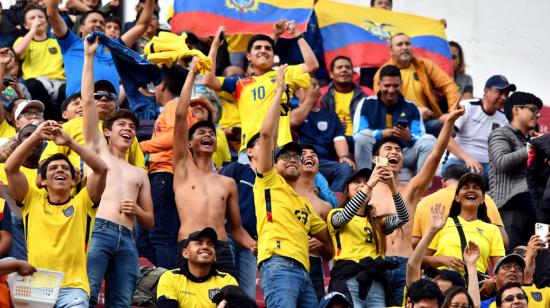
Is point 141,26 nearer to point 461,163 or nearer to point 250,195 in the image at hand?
point 250,195

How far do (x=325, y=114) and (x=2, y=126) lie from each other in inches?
137

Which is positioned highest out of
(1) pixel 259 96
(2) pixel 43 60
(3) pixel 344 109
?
(2) pixel 43 60

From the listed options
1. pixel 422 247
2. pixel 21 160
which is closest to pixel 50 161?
pixel 21 160

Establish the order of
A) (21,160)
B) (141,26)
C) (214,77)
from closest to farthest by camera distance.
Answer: (21,160) → (214,77) → (141,26)

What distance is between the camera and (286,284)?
12492 millimetres

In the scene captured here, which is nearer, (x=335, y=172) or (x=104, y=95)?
(x=104, y=95)

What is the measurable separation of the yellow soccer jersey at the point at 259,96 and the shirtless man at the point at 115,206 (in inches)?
62.4

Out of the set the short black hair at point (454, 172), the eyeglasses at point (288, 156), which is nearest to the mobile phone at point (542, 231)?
the short black hair at point (454, 172)

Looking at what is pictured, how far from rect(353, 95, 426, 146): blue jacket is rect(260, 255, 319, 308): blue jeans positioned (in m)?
3.58

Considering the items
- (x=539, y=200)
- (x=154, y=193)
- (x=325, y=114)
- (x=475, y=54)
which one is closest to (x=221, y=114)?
(x=325, y=114)

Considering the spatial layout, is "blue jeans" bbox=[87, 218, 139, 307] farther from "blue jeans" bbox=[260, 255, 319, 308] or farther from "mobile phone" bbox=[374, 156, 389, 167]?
"mobile phone" bbox=[374, 156, 389, 167]

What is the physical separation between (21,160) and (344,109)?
5588 mm

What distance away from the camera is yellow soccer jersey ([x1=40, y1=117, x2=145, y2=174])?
1299 centimetres

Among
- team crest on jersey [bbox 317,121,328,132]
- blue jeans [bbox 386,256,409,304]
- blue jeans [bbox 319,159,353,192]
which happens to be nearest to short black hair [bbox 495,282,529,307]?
blue jeans [bbox 386,256,409,304]
